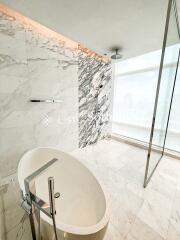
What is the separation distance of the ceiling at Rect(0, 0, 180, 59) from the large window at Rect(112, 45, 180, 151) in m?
0.55

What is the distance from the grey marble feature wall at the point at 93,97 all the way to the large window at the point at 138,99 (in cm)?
30

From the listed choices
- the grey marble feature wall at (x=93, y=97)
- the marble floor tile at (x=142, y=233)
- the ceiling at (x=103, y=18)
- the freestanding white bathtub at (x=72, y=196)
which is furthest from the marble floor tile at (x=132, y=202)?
the ceiling at (x=103, y=18)

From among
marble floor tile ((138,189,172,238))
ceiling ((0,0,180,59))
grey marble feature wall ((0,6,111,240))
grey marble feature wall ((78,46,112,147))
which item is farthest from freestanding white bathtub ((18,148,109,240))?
ceiling ((0,0,180,59))

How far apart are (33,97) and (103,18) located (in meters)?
1.45

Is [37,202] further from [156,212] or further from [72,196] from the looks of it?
[156,212]

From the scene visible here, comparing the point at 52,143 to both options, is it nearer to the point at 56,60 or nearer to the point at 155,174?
the point at 56,60

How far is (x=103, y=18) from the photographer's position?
1.57 meters

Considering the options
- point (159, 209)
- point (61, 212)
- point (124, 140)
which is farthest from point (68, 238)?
point (124, 140)

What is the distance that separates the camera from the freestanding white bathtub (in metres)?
0.67

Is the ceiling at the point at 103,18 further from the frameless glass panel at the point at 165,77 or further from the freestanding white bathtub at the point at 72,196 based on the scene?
the freestanding white bathtub at the point at 72,196

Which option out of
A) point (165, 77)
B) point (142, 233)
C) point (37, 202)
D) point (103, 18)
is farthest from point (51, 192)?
point (103, 18)

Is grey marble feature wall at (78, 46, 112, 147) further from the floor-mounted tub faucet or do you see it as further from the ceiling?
the floor-mounted tub faucet

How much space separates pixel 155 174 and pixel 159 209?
66cm

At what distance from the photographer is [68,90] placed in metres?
2.29
